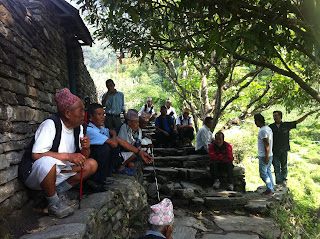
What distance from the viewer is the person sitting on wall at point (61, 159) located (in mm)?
2453

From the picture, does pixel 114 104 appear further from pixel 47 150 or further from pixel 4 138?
pixel 4 138

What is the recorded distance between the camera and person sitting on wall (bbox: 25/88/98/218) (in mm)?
2453

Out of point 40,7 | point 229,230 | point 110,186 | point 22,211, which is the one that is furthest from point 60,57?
point 229,230

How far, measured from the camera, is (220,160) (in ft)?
20.2

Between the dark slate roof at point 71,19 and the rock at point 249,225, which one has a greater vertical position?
the dark slate roof at point 71,19

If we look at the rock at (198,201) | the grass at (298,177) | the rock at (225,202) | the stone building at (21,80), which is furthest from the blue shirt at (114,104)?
the grass at (298,177)

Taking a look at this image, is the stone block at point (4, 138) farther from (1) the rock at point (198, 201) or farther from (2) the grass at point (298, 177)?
(2) the grass at point (298, 177)

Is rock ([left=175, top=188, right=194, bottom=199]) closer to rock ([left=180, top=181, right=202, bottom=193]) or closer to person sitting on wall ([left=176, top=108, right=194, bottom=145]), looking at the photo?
rock ([left=180, top=181, right=202, bottom=193])

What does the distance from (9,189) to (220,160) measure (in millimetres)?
4729

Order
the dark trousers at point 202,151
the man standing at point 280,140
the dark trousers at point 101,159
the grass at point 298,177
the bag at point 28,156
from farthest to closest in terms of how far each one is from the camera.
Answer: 1. the dark trousers at point 202,151
2. the man standing at point 280,140
3. the grass at point 298,177
4. the dark trousers at point 101,159
5. the bag at point 28,156

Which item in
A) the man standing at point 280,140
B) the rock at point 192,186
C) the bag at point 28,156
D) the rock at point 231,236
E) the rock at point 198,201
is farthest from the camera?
the man standing at point 280,140

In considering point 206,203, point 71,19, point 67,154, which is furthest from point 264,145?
point 71,19

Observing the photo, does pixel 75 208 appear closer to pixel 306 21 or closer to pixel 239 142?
pixel 306 21

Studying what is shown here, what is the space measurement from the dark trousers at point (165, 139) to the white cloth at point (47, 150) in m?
5.46
